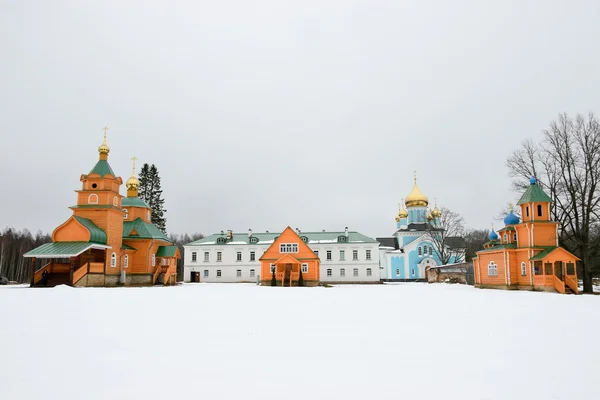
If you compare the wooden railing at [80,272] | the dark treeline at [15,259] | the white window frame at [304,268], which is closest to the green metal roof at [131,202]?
the wooden railing at [80,272]

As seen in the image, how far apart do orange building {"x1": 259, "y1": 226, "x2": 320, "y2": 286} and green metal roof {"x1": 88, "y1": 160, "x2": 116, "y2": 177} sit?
16.0 m

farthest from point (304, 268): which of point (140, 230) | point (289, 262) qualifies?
point (140, 230)

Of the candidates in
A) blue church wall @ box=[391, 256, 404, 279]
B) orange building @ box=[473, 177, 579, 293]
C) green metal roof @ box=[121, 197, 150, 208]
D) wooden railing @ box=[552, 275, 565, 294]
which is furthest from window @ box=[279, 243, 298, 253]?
blue church wall @ box=[391, 256, 404, 279]

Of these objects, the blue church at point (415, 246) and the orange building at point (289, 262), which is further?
the blue church at point (415, 246)

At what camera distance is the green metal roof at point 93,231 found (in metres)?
33.4

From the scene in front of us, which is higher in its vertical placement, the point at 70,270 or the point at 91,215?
the point at 91,215

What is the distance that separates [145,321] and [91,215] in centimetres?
2781

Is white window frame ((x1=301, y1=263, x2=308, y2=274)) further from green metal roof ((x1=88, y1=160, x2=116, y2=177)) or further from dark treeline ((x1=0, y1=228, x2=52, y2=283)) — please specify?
dark treeline ((x1=0, y1=228, x2=52, y2=283))

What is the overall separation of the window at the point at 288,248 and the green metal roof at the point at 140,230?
1142 centimetres

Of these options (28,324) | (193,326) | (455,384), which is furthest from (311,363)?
(28,324)

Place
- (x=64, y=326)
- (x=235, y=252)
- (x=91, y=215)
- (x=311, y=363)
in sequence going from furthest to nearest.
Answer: (x=235, y=252) → (x=91, y=215) → (x=64, y=326) → (x=311, y=363)

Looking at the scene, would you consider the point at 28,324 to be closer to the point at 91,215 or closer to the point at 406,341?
the point at 406,341

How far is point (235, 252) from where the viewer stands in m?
53.7

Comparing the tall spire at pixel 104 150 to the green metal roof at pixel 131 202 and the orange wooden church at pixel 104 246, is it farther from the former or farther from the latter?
the green metal roof at pixel 131 202
